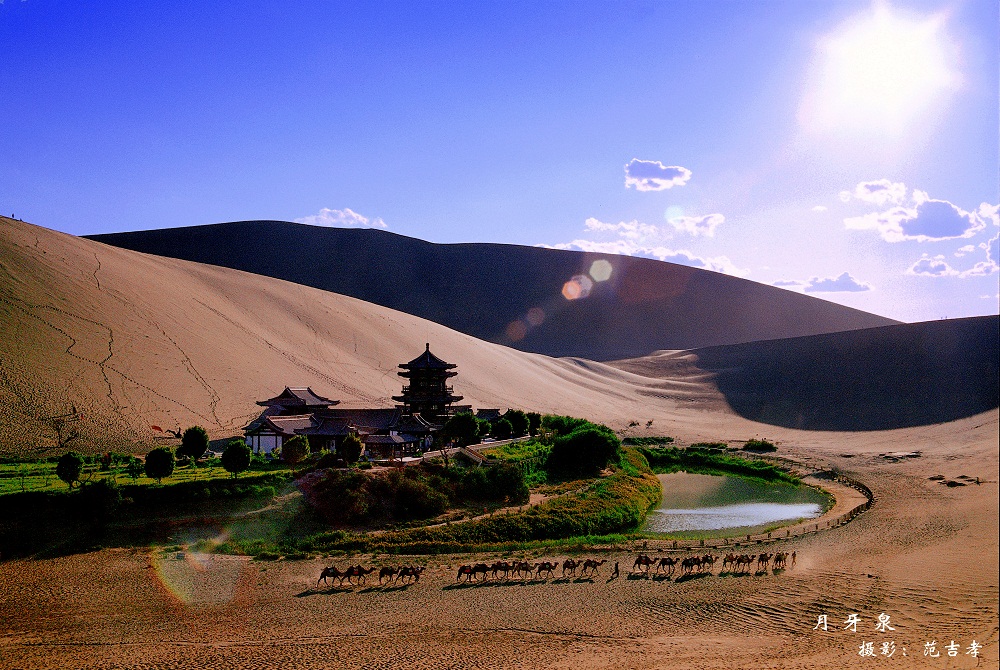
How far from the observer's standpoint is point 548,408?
71625 millimetres

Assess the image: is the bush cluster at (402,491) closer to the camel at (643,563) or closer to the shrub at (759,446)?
the camel at (643,563)

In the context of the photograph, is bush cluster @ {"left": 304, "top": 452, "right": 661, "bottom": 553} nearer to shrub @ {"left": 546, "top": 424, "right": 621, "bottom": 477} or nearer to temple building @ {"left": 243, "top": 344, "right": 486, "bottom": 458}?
shrub @ {"left": 546, "top": 424, "right": 621, "bottom": 477}

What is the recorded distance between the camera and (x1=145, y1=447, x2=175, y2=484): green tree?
28438 mm

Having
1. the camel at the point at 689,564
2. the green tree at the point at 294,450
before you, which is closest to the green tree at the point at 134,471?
the green tree at the point at 294,450

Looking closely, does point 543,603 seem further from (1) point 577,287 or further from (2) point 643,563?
(1) point 577,287

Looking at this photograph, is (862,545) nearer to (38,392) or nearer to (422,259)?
(38,392)

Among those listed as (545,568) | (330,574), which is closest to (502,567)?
(545,568)

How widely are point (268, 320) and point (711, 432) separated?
44700 mm

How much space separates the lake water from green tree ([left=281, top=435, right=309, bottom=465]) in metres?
16.5

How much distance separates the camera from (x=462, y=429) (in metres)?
39.7

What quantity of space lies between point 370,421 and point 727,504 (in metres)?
20.1

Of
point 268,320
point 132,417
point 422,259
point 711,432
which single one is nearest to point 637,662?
point 132,417

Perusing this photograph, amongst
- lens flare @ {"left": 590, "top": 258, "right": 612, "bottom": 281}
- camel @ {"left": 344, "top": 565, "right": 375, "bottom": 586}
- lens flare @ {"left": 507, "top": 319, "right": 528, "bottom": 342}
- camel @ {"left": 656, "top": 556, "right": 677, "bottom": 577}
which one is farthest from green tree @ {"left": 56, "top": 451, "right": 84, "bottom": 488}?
lens flare @ {"left": 590, "top": 258, "right": 612, "bottom": 281}

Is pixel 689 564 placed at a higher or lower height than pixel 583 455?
lower
